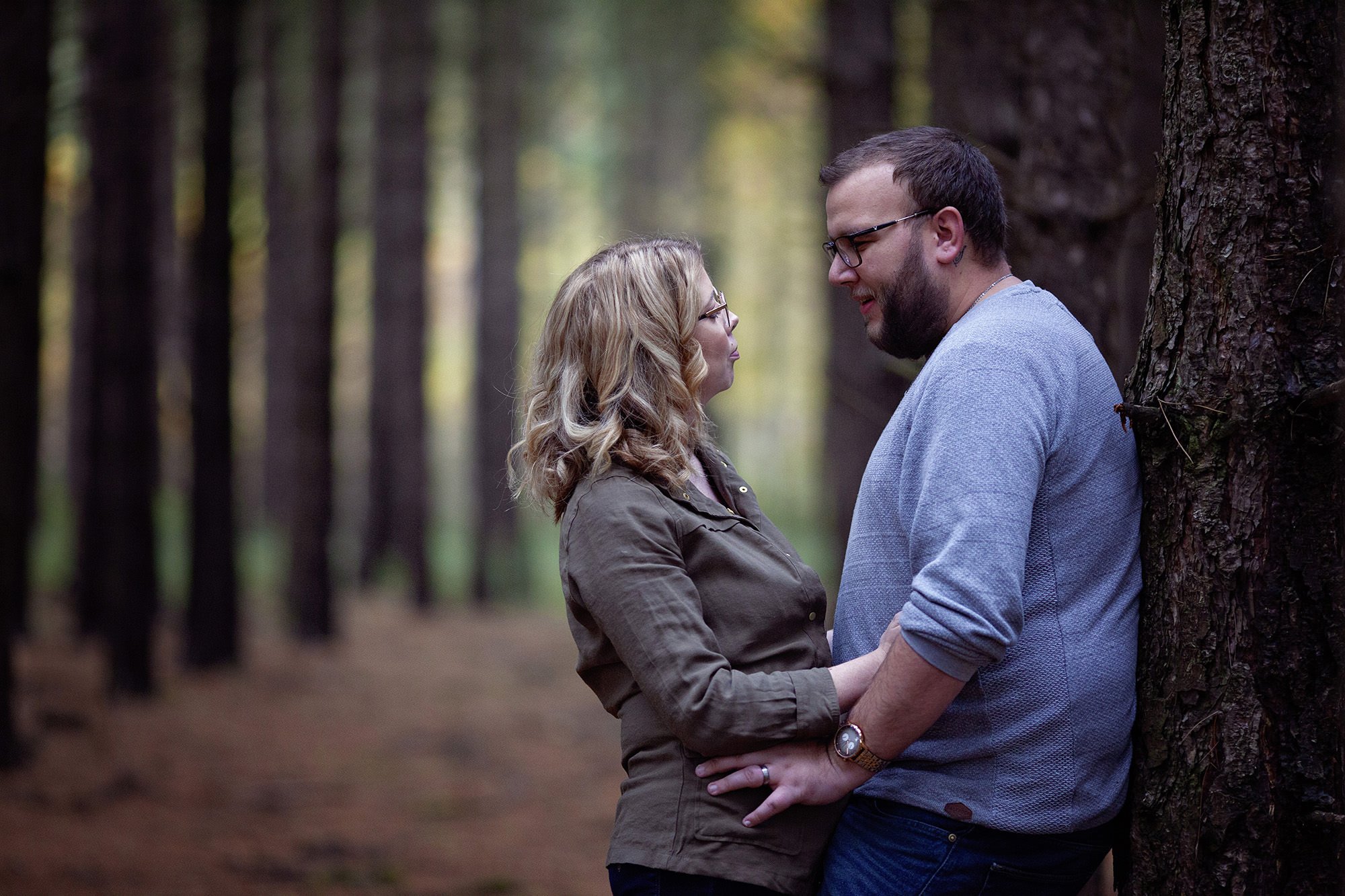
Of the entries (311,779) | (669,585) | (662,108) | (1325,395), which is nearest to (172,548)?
(311,779)

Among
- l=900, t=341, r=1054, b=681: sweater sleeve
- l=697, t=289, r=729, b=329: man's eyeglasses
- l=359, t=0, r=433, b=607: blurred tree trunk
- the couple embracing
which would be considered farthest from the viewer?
l=359, t=0, r=433, b=607: blurred tree trunk

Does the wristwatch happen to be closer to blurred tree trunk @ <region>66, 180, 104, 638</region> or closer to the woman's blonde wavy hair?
the woman's blonde wavy hair

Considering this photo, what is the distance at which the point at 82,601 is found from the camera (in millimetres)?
11570

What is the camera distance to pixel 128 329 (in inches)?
376

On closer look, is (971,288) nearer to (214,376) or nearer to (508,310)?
(214,376)

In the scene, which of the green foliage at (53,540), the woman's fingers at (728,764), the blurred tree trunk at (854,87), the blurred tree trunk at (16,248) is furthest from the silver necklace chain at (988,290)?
the green foliage at (53,540)

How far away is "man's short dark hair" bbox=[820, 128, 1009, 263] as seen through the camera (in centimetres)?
234

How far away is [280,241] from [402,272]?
4.91 m

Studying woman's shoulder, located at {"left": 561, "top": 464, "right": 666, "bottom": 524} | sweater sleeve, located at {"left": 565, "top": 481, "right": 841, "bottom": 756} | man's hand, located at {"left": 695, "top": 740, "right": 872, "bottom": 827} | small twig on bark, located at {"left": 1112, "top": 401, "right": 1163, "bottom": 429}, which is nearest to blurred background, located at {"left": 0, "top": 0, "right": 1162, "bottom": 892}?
small twig on bark, located at {"left": 1112, "top": 401, "right": 1163, "bottom": 429}

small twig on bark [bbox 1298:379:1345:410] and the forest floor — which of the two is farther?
the forest floor

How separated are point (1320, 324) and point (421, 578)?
13592mm

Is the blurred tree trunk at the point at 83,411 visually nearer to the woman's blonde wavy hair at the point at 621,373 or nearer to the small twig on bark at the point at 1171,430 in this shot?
the woman's blonde wavy hair at the point at 621,373

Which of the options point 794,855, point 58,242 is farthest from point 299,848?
point 58,242

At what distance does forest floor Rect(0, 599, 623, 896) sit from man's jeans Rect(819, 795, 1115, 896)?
14.2ft
